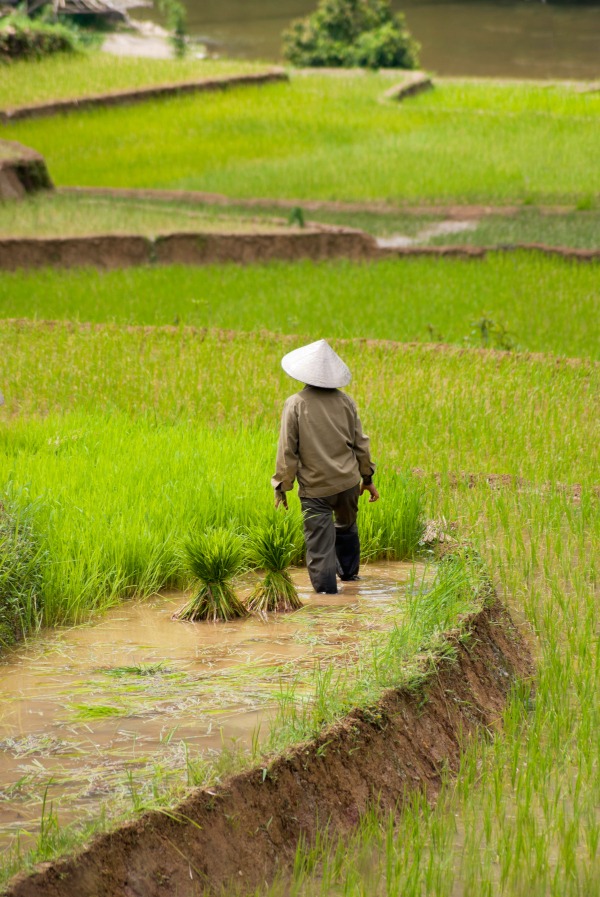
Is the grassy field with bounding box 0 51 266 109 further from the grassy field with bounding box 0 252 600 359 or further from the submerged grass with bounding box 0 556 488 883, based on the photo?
the submerged grass with bounding box 0 556 488 883

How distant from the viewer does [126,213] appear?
41.1 feet

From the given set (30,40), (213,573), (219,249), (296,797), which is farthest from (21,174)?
(30,40)

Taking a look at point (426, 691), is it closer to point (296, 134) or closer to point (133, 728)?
point (133, 728)

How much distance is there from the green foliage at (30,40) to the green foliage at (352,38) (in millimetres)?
9858

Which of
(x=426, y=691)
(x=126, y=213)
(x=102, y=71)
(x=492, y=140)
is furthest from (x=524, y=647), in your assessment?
(x=102, y=71)

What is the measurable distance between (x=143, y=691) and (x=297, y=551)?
1186 millimetres

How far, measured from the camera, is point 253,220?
12.8m

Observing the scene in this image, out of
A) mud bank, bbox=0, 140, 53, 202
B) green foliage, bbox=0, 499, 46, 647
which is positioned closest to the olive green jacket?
green foliage, bbox=0, 499, 46, 647

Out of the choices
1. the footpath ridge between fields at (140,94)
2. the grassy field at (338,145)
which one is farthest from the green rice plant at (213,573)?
the footpath ridge between fields at (140,94)

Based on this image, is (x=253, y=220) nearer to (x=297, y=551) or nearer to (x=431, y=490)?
(x=431, y=490)

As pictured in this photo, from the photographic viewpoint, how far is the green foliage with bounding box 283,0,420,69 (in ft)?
107

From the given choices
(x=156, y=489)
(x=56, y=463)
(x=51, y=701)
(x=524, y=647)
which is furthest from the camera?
(x=56, y=463)

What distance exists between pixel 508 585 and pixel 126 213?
1010cm

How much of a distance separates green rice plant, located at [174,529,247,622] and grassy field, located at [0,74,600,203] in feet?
42.1
